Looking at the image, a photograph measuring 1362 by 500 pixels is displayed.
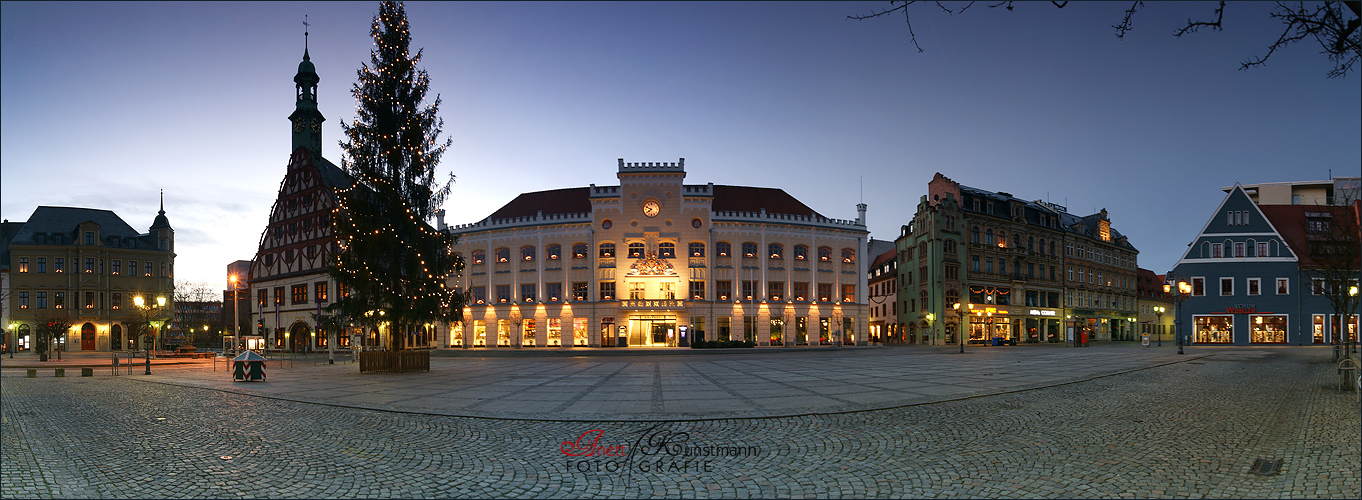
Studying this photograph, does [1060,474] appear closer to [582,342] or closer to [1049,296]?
[582,342]

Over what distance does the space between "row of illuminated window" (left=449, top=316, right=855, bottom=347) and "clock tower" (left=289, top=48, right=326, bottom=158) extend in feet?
74.8

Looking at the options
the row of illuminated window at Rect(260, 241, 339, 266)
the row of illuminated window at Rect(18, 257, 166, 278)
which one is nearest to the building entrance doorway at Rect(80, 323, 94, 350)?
the row of illuminated window at Rect(18, 257, 166, 278)

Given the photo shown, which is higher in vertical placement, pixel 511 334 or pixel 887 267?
pixel 887 267

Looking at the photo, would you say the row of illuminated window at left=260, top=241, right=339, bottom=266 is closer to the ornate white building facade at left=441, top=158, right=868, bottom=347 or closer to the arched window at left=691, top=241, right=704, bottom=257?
the ornate white building facade at left=441, top=158, right=868, bottom=347

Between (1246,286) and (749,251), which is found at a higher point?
(749,251)

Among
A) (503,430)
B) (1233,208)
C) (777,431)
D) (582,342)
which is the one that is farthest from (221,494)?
(1233,208)

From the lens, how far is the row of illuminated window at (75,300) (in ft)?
223

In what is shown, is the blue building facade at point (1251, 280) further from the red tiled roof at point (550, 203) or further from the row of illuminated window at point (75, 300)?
the row of illuminated window at point (75, 300)

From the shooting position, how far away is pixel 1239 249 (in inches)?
2411

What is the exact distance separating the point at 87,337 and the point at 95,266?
7.29 m

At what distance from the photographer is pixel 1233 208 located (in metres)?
61.1

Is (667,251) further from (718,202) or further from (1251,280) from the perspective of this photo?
(1251,280)

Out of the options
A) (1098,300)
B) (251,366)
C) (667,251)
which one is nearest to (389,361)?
(251,366)

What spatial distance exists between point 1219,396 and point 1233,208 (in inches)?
2277
